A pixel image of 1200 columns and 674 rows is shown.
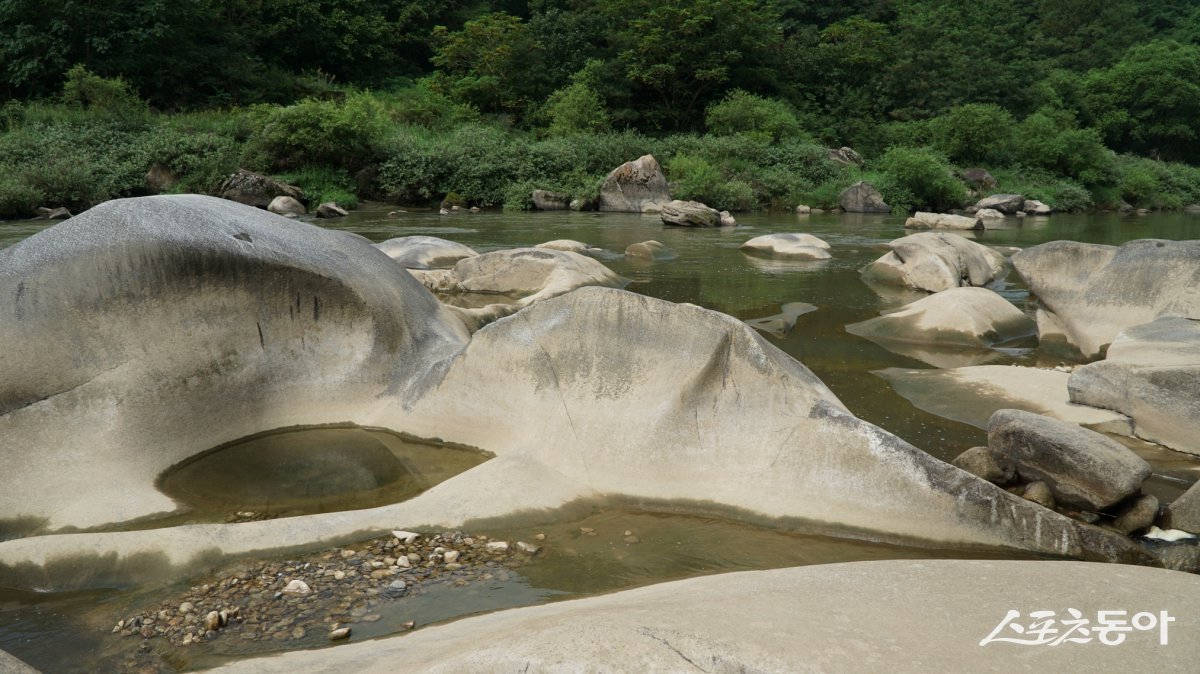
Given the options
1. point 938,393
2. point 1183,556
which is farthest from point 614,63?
point 1183,556

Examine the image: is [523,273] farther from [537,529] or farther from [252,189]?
[252,189]

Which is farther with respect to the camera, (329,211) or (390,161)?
(390,161)

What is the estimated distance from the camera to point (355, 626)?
2.98 m

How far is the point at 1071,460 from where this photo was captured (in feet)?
13.1

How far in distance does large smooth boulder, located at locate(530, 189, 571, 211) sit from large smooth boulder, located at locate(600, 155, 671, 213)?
1441 mm

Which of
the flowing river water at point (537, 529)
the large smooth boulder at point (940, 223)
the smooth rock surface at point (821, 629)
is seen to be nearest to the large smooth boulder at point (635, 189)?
the large smooth boulder at point (940, 223)

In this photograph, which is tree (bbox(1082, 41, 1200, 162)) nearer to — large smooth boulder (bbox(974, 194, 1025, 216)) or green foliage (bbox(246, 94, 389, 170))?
large smooth boulder (bbox(974, 194, 1025, 216))

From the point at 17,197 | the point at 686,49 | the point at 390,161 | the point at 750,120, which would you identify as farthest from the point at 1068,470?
the point at 686,49

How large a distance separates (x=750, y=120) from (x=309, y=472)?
34.6 meters

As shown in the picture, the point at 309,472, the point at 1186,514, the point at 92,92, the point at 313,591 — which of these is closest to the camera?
the point at 313,591

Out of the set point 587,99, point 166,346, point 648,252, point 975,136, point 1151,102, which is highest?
point 587,99

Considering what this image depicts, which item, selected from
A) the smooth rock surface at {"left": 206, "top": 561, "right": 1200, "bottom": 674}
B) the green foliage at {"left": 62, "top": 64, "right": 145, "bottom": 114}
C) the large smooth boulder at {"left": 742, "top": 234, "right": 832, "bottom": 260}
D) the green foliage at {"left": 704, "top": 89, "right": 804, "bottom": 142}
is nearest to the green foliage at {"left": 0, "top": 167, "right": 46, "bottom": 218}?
the green foliage at {"left": 62, "top": 64, "right": 145, "bottom": 114}

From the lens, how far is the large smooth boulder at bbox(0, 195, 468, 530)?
4191 mm

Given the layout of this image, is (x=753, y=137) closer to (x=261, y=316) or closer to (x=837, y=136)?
(x=837, y=136)
